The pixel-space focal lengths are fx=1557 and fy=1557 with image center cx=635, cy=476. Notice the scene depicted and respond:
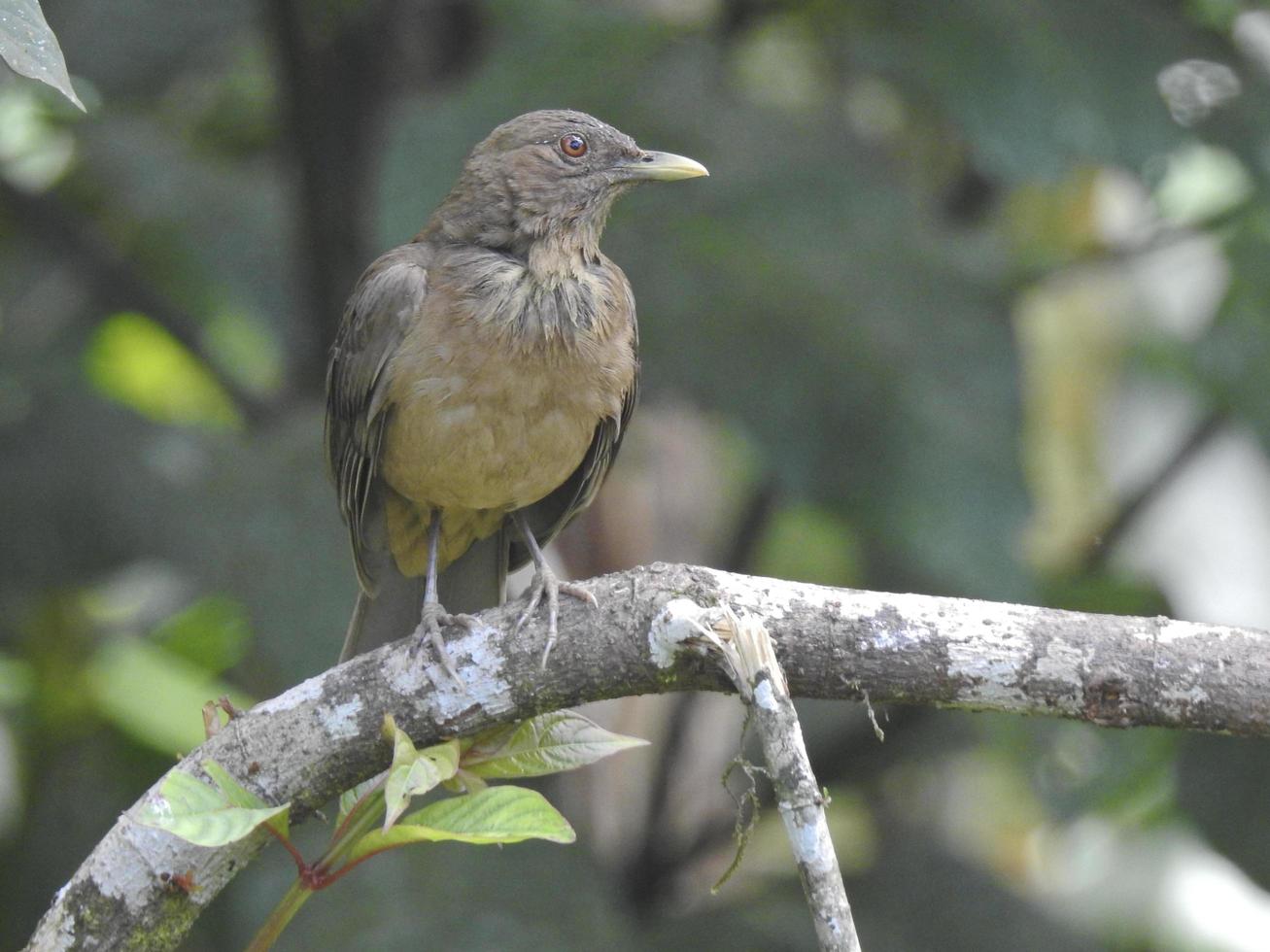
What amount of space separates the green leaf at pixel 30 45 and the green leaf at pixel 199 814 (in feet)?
3.19

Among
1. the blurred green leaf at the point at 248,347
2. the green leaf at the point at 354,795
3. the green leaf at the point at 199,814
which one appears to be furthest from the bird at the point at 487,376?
the blurred green leaf at the point at 248,347

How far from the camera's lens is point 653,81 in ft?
15.4

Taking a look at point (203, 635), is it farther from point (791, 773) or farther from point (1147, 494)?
point (791, 773)

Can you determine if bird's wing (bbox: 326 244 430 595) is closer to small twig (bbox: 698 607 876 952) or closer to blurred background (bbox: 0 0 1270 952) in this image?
blurred background (bbox: 0 0 1270 952)

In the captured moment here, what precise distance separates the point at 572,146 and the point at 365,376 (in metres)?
0.83

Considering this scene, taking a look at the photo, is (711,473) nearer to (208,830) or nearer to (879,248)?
(879,248)

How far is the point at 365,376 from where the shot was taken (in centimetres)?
374

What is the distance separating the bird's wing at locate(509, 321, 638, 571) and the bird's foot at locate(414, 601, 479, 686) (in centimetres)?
64

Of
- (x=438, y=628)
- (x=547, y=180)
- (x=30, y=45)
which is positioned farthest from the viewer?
(x=547, y=180)

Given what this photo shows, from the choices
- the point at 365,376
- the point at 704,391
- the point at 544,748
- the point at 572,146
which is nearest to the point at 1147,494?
the point at 704,391

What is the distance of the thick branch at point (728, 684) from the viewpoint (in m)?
2.55

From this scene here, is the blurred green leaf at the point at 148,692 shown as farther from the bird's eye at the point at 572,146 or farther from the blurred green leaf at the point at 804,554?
the bird's eye at the point at 572,146

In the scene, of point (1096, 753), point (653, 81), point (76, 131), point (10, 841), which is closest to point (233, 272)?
point (76, 131)

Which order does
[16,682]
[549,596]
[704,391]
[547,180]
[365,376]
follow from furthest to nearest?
1. [16,682]
2. [704,391]
3. [547,180]
4. [365,376]
5. [549,596]
